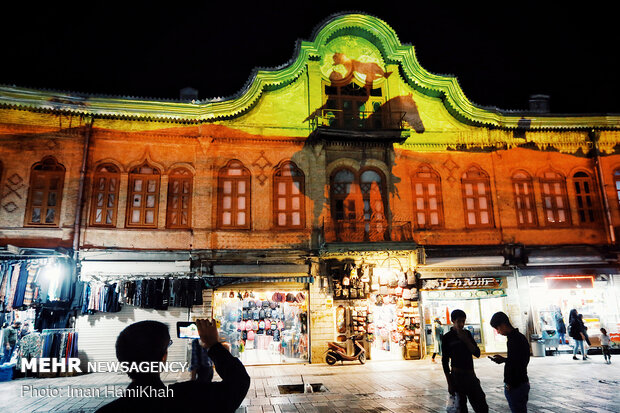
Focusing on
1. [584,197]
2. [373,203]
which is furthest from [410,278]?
[584,197]

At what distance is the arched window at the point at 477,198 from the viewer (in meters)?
16.1

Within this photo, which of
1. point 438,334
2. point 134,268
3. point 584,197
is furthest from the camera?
point 584,197

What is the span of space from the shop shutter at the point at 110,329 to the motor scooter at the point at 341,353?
503cm

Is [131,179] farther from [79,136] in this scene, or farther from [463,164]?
[463,164]

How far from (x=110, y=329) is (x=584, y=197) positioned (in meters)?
19.8

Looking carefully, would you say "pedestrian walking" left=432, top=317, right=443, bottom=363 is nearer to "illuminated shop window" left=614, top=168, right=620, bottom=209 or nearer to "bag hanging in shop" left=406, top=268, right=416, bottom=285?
"bag hanging in shop" left=406, top=268, right=416, bottom=285

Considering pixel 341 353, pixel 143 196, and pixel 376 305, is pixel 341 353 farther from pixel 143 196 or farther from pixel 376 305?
pixel 143 196

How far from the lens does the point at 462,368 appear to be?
580 cm

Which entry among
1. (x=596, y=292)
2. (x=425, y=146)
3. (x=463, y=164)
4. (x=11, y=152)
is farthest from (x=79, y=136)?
(x=596, y=292)

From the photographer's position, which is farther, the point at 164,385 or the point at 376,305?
the point at 376,305

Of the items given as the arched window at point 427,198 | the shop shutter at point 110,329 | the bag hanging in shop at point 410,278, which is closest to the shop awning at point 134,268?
the shop shutter at point 110,329

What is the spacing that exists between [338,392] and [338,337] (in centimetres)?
459

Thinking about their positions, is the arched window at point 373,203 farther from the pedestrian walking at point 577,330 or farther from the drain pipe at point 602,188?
the drain pipe at point 602,188

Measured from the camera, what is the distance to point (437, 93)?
16781 millimetres
